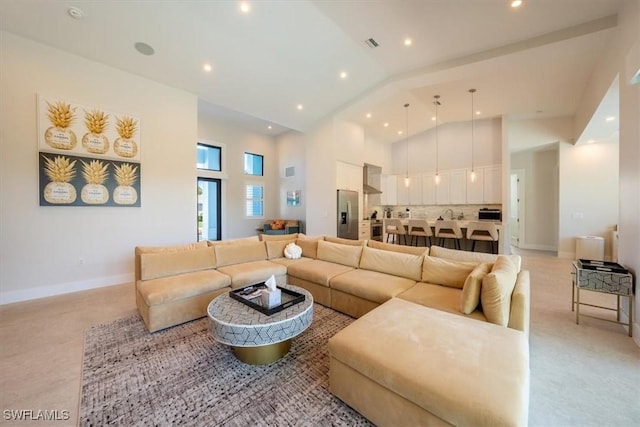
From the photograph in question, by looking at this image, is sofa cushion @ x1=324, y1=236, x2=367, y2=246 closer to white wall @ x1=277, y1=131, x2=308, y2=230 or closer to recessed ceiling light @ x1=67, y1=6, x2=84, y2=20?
white wall @ x1=277, y1=131, x2=308, y2=230

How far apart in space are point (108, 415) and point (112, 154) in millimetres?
4105

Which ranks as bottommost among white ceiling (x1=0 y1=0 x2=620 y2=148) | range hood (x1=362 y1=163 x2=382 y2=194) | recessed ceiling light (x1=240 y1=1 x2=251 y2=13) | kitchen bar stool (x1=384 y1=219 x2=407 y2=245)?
kitchen bar stool (x1=384 y1=219 x2=407 y2=245)

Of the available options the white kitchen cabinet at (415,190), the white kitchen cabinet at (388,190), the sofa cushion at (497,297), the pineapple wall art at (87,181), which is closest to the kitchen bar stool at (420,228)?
the white kitchen cabinet at (415,190)

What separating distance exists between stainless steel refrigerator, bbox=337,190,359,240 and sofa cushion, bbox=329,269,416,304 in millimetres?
3343

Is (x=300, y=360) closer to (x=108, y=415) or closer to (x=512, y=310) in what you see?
(x=108, y=415)

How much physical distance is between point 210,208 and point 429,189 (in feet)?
22.6

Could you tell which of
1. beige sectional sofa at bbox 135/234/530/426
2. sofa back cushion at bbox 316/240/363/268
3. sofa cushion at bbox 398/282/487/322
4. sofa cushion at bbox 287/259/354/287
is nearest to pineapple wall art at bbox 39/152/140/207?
beige sectional sofa at bbox 135/234/530/426

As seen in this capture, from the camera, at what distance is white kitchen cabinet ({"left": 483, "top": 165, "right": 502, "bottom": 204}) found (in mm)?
6492

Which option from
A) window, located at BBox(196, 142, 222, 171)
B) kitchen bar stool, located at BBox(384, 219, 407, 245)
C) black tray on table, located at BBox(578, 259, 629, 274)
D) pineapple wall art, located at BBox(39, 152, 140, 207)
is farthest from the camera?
window, located at BBox(196, 142, 222, 171)

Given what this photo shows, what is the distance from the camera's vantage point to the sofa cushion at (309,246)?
159 inches

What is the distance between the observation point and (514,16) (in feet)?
10.0

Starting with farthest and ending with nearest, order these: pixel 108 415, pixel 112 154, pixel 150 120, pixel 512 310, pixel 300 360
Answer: pixel 150 120, pixel 112 154, pixel 300 360, pixel 512 310, pixel 108 415

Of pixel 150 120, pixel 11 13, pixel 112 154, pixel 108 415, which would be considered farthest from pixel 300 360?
pixel 11 13

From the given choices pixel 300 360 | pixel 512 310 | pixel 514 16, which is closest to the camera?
pixel 512 310
